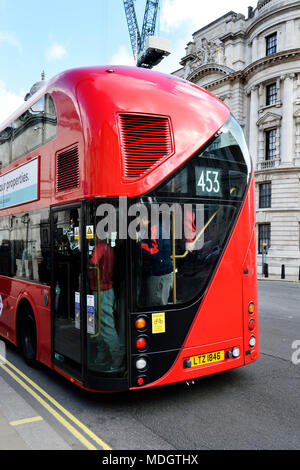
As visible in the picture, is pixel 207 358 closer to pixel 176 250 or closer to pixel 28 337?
pixel 176 250

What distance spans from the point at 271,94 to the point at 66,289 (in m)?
33.1

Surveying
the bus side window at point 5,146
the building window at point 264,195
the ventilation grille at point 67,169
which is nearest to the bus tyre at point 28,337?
the ventilation grille at point 67,169

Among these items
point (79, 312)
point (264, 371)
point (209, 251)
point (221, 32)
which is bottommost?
point (264, 371)

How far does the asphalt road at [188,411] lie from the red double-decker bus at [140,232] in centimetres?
38

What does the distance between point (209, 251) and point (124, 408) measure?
211 centimetres

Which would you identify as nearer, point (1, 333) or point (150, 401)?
point (150, 401)

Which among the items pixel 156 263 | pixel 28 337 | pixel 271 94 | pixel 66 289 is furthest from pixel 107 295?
pixel 271 94

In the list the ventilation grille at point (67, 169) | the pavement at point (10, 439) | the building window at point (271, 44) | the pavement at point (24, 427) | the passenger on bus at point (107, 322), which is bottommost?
the pavement at point (24, 427)

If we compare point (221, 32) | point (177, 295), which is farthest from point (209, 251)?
point (221, 32)

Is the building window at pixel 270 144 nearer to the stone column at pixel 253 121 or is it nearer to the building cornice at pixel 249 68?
the stone column at pixel 253 121

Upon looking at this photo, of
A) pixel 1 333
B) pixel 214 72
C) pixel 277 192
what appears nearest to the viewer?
pixel 1 333

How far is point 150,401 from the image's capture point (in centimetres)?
496

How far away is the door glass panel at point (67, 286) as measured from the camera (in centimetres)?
480

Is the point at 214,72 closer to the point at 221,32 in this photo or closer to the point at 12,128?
the point at 221,32
